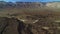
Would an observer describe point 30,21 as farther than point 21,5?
No

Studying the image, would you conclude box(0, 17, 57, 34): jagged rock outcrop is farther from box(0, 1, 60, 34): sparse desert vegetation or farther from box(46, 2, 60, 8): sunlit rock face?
box(46, 2, 60, 8): sunlit rock face

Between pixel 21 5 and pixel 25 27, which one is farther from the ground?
pixel 21 5

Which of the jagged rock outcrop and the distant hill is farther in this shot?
the distant hill

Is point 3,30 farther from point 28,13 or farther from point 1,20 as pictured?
point 28,13

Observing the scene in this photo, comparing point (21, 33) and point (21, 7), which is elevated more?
point (21, 7)

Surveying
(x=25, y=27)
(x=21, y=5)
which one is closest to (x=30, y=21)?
(x=25, y=27)

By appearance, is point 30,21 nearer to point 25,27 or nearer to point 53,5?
point 25,27

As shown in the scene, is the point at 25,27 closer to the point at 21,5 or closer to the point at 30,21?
the point at 30,21

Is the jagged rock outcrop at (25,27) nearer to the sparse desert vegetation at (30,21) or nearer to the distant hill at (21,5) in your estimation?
the sparse desert vegetation at (30,21)

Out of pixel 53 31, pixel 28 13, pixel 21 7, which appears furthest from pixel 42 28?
pixel 21 7

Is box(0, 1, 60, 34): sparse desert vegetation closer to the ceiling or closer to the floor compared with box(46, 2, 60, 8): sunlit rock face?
closer to the floor

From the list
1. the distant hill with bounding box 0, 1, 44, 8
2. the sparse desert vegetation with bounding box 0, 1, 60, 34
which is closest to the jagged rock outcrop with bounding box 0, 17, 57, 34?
the sparse desert vegetation with bounding box 0, 1, 60, 34
